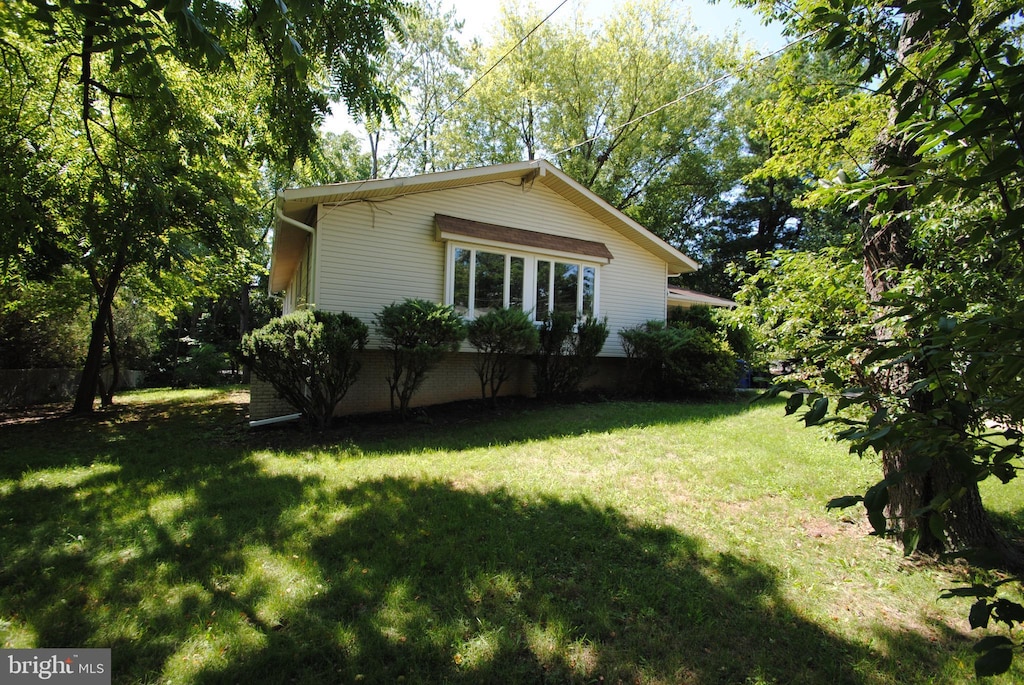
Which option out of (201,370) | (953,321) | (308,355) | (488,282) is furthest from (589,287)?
(201,370)

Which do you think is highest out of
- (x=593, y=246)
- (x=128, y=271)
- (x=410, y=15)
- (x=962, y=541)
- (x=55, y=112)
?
(x=410, y=15)

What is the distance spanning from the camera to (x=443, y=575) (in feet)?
11.3

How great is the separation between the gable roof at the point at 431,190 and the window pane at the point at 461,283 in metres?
1.54

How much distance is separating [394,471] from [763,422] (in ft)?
22.1

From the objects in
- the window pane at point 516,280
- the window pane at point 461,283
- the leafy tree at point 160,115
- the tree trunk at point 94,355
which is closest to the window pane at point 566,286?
the window pane at point 516,280

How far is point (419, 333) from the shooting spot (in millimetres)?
8414

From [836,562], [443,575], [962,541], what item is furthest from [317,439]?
[962,541]

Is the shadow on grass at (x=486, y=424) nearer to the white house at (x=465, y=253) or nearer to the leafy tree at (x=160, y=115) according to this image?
the white house at (x=465, y=253)

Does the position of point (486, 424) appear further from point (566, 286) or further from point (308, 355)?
point (566, 286)

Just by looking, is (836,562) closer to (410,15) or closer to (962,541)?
(962,541)

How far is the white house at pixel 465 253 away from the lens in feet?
29.9

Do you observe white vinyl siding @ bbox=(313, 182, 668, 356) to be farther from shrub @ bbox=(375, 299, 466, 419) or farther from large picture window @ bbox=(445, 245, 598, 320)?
shrub @ bbox=(375, 299, 466, 419)

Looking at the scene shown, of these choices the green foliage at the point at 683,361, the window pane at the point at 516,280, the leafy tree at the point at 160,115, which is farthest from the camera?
the green foliage at the point at 683,361

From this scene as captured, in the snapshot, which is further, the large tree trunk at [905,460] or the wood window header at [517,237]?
the wood window header at [517,237]
